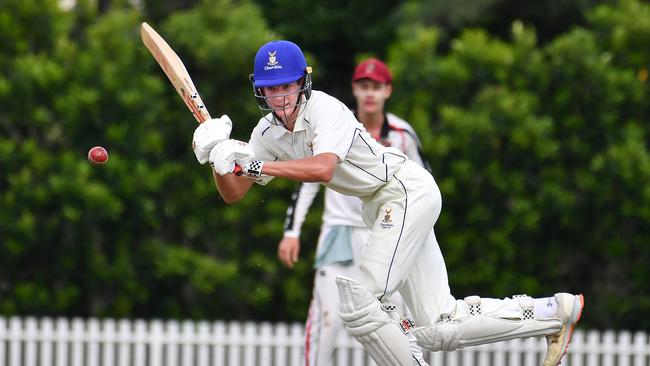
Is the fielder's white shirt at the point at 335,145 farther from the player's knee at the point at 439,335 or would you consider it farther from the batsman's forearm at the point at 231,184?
the player's knee at the point at 439,335

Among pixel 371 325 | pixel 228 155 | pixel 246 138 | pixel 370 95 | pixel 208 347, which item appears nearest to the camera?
pixel 228 155

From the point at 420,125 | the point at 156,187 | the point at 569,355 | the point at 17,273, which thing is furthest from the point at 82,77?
the point at 569,355

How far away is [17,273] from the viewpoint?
25.6 ft

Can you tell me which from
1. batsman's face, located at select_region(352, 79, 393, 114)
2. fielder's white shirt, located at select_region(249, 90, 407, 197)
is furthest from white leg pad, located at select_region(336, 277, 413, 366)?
batsman's face, located at select_region(352, 79, 393, 114)

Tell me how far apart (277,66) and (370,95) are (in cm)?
141

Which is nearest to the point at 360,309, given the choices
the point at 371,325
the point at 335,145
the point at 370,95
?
the point at 371,325

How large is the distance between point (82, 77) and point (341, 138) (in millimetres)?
3526

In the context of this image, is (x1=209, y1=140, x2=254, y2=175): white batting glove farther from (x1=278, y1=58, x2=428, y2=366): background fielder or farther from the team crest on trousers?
(x1=278, y1=58, x2=428, y2=366): background fielder

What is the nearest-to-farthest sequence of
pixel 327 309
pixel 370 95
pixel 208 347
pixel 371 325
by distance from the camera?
pixel 371 325 < pixel 327 309 < pixel 370 95 < pixel 208 347

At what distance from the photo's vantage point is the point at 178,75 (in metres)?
4.47

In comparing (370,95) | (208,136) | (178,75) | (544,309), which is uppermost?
(370,95)

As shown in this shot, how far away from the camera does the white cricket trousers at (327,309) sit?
17.7ft

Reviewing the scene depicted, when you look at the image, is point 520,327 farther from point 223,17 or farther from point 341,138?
point 223,17

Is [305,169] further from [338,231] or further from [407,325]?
[338,231]
